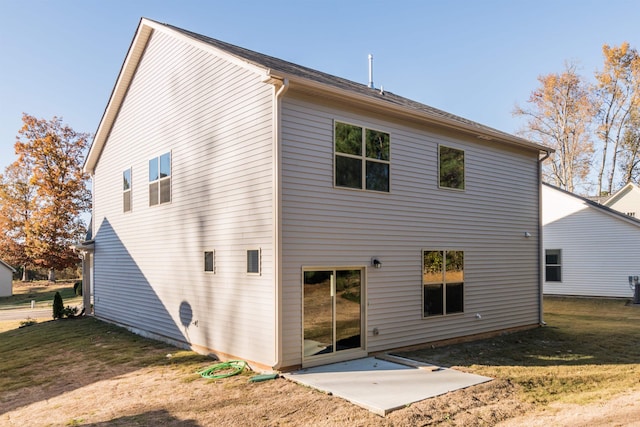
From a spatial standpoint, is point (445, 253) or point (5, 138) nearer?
point (445, 253)

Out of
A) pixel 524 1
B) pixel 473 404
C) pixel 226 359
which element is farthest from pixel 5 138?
pixel 473 404

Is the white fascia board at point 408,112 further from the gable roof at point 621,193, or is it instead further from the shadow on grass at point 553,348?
the gable roof at point 621,193

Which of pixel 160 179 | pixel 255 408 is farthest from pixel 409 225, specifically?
pixel 160 179

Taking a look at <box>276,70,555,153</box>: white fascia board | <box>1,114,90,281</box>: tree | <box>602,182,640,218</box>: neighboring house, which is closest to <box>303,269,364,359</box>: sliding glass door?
<box>276,70,555,153</box>: white fascia board

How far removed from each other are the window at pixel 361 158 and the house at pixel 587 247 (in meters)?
15.5

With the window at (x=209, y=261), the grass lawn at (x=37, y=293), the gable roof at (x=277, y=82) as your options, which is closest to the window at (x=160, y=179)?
the window at (x=209, y=261)

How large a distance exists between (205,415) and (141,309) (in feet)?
23.7

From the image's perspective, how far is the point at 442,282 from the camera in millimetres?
10250

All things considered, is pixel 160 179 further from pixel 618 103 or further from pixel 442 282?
pixel 618 103

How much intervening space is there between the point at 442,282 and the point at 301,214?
14.3 feet

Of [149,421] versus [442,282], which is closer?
[149,421]

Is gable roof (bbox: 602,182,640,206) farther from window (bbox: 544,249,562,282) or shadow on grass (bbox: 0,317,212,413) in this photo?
shadow on grass (bbox: 0,317,212,413)

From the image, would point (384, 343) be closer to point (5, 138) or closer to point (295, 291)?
point (295, 291)

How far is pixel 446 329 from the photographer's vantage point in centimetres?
1027
